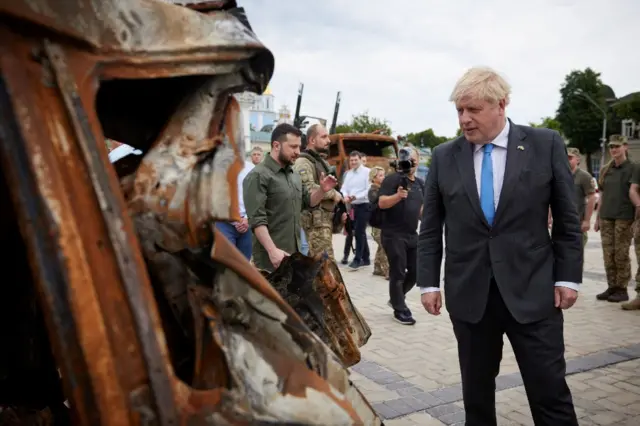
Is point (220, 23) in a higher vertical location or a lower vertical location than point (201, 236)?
higher

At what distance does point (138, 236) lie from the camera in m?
1.19

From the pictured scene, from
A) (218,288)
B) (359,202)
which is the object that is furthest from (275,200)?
(359,202)

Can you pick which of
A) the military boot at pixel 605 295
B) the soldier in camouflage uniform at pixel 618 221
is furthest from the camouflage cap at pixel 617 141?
the military boot at pixel 605 295

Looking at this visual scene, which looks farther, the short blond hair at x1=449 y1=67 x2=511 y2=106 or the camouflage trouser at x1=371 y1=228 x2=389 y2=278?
the camouflage trouser at x1=371 y1=228 x2=389 y2=278

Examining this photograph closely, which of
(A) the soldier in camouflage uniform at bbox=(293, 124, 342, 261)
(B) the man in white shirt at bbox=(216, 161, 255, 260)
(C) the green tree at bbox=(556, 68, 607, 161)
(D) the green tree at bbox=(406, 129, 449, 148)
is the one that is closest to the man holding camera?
(A) the soldier in camouflage uniform at bbox=(293, 124, 342, 261)

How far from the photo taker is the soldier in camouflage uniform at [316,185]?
5477 mm

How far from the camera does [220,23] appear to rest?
127 centimetres

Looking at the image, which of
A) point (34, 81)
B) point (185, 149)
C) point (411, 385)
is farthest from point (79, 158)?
point (411, 385)

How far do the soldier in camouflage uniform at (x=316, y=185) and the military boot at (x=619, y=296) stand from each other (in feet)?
12.2

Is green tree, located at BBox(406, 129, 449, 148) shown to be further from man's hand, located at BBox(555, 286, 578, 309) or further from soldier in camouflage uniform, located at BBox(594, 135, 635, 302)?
man's hand, located at BBox(555, 286, 578, 309)

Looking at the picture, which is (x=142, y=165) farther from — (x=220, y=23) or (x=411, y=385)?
(x=411, y=385)

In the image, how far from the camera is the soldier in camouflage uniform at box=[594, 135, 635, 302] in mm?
7027

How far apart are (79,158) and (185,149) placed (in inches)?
10.2

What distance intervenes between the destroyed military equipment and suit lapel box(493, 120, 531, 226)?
2.91ft
